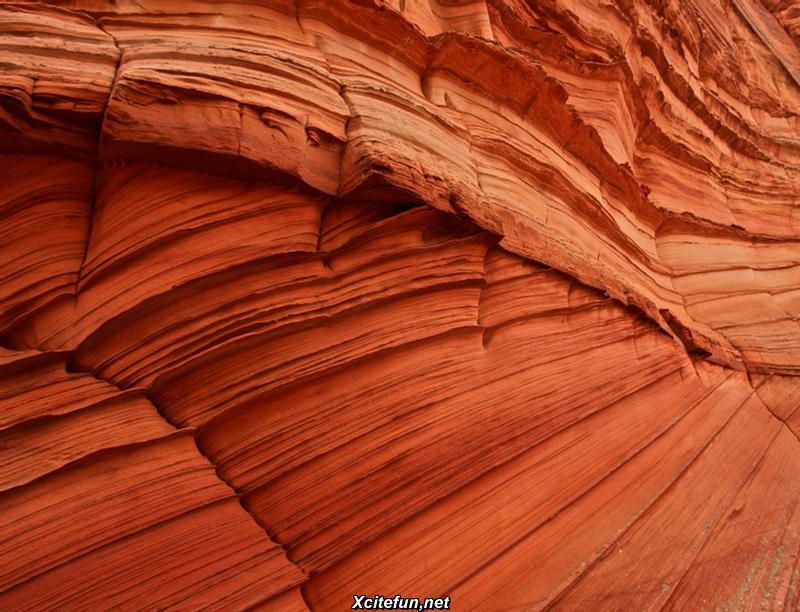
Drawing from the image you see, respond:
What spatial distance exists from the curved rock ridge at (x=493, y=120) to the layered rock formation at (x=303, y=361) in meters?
0.03

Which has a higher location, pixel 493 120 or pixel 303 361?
pixel 493 120

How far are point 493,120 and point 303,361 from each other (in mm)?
3389

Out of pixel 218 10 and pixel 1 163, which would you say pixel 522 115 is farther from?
pixel 1 163

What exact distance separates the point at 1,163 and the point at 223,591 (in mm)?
2670

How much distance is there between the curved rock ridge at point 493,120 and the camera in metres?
2.67

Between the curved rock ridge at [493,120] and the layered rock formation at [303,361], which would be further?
the curved rock ridge at [493,120]

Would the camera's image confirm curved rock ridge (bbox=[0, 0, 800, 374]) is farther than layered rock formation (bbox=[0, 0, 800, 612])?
Yes

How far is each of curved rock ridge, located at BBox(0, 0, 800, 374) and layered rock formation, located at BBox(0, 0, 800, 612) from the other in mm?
28

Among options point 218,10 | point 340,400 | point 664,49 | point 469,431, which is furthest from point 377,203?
point 664,49

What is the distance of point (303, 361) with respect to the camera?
2740mm

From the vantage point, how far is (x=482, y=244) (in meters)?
3.41

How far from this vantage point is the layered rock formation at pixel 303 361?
2.36m

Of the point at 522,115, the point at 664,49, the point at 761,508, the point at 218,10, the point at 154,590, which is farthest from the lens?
the point at 664,49

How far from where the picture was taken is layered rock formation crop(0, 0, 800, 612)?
2361 mm
